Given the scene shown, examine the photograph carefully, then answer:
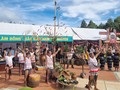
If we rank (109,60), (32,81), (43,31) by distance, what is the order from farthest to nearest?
(43,31)
(109,60)
(32,81)

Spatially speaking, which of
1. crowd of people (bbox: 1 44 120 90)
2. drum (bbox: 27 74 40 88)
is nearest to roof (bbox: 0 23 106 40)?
crowd of people (bbox: 1 44 120 90)

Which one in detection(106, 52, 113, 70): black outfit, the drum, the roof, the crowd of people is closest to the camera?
the drum

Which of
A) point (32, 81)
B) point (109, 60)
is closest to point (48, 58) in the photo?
point (32, 81)

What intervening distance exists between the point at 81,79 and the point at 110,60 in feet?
15.8

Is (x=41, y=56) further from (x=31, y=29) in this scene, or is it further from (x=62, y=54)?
(x=31, y=29)

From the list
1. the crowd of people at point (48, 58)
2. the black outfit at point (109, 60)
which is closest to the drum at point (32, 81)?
the crowd of people at point (48, 58)

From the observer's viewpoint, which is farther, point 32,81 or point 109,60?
point 109,60

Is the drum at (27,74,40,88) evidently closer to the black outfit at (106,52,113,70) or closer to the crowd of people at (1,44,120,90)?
the crowd of people at (1,44,120,90)

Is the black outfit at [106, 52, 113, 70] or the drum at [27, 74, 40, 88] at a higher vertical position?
the black outfit at [106, 52, 113, 70]

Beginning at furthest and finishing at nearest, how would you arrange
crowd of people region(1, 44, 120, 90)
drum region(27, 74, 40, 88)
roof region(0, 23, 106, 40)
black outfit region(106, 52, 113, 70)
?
roof region(0, 23, 106, 40) → black outfit region(106, 52, 113, 70) → crowd of people region(1, 44, 120, 90) → drum region(27, 74, 40, 88)

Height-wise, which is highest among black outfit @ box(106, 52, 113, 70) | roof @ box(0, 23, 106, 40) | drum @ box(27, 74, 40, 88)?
roof @ box(0, 23, 106, 40)

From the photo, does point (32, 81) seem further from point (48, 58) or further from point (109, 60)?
point (109, 60)

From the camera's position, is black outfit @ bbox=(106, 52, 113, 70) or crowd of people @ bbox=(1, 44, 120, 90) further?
black outfit @ bbox=(106, 52, 113, 70)

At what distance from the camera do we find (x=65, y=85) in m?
10.0
